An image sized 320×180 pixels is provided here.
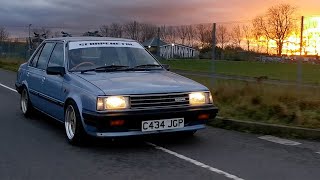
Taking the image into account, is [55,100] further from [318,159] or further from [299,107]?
[299,107]

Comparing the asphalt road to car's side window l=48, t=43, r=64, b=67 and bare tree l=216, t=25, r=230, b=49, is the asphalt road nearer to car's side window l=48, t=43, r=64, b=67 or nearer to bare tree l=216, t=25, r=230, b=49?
car's side window l=48, t=43, r=64, b=67

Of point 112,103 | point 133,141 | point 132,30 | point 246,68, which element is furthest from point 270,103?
point 132,30

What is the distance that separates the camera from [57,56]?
26.0 ft

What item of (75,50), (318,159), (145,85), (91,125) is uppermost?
(75,50)

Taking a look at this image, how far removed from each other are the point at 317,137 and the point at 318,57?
203 inches

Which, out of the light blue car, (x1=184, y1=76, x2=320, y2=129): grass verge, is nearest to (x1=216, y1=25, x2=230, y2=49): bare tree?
(x1=184, y1=76, x2=320, y2=129): grass verge

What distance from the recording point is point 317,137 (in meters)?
7.48

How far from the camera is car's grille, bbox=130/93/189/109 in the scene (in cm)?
615

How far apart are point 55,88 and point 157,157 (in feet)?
7.77

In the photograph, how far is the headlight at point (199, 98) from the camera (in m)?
6.52

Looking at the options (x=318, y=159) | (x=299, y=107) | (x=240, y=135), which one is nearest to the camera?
(x=318, y=159)

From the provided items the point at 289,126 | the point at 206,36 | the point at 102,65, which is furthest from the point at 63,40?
the point at 206,36

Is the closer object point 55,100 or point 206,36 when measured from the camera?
point 55,100

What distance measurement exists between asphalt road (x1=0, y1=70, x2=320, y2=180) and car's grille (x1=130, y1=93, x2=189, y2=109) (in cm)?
68
